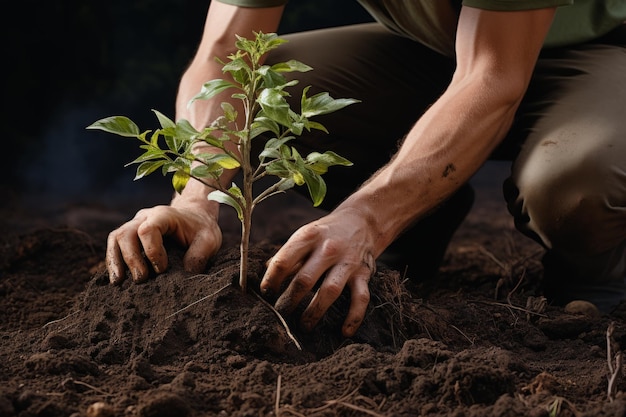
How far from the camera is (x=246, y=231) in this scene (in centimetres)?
177

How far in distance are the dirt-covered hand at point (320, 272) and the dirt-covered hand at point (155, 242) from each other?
230 millimetres

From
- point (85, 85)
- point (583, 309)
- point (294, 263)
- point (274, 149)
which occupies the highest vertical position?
point (274, 149)

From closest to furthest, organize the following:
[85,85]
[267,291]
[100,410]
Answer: [100,410]
[267,291]
[85,85]

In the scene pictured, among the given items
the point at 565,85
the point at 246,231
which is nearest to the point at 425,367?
the point at 246,231

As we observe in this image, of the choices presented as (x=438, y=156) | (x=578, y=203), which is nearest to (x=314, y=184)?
(x=438, y=156)

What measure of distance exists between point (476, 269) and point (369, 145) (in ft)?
2.05

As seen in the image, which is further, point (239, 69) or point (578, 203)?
point (578, 203)

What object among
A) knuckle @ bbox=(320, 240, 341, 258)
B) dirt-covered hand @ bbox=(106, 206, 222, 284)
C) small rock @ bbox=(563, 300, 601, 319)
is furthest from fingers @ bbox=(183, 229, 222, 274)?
small rock @ bbox=(563, 300, 601, 319)

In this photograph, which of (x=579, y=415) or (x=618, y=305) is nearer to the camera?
(x=579, y=415)

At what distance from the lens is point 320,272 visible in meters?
1.76

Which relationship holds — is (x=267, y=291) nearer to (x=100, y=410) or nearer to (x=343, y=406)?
(x=343, y=406)

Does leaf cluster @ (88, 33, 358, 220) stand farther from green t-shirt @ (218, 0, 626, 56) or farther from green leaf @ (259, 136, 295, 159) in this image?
green t-shirt @ (218, 0, 626, 56)

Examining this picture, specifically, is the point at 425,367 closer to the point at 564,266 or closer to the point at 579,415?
the point at 579,415

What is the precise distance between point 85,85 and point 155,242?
Result: 2810 millimetres
